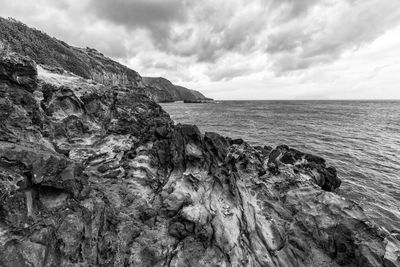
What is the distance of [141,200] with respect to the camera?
462 inches

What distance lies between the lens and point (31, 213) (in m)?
7.22

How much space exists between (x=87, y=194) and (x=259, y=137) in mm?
36933

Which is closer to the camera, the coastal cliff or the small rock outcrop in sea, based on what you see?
the small rock outcrop in sea

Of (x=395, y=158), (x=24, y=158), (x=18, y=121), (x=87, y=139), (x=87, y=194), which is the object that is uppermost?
(x=18, y=121)

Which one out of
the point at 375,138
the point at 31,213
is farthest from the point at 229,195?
the point at 375,138

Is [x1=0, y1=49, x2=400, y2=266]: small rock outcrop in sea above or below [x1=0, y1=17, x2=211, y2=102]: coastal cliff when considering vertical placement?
below

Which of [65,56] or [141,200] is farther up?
[65,56]

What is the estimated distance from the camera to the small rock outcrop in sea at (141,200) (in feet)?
24.5

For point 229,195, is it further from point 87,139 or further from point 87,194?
point 87,139

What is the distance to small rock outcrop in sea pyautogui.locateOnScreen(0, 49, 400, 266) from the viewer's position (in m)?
7.46

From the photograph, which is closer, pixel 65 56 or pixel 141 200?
pixel 141 200

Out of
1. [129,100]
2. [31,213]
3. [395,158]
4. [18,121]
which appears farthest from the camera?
[395,158]

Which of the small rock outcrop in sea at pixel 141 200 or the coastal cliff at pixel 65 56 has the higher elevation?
the coastal cliff at pixel 65 56

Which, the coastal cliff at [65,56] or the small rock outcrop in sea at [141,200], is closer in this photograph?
the small rock outcrop in sea at [141,200]
